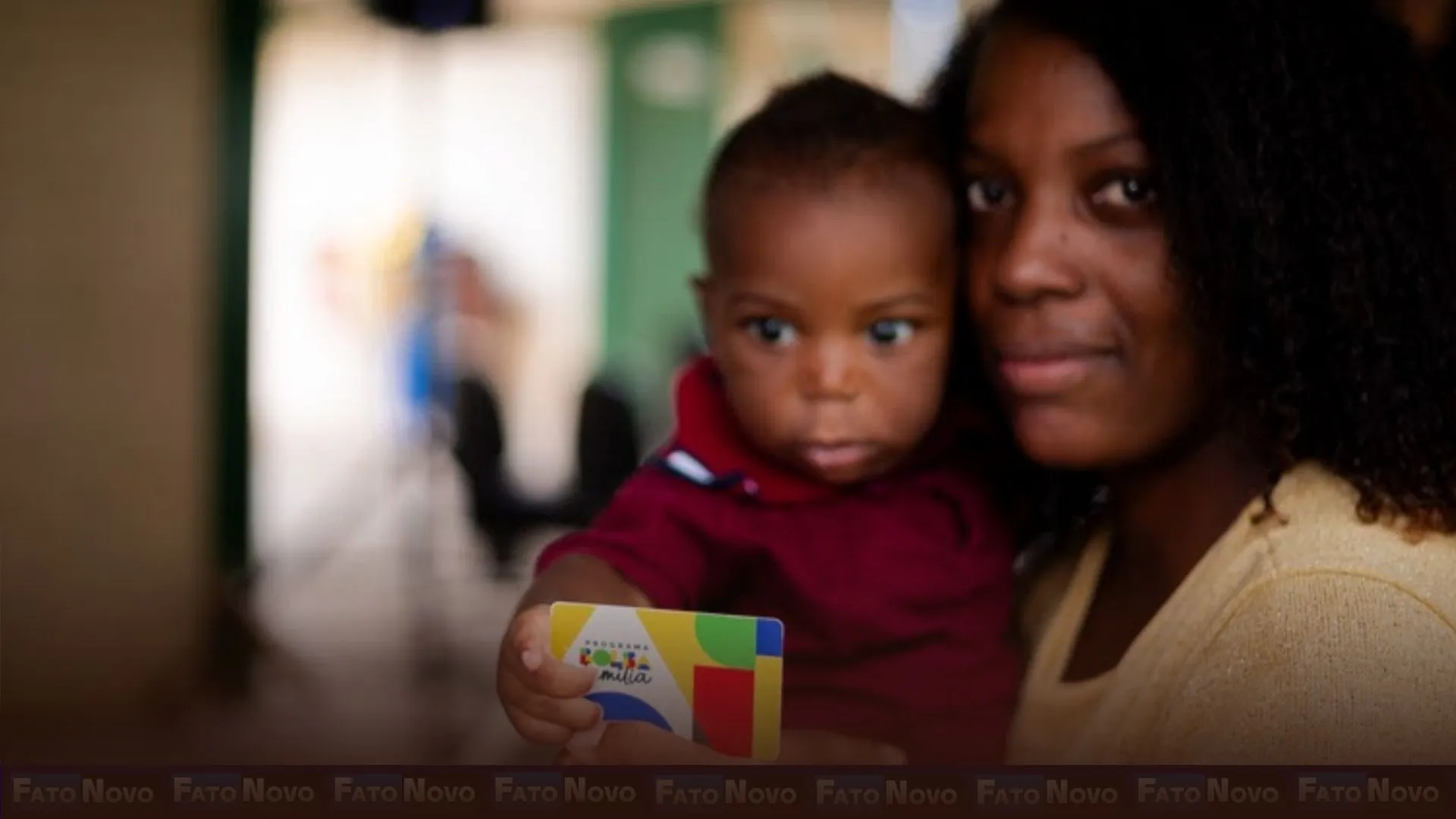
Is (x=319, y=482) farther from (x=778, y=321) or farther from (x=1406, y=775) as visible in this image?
(x=1406, y=775)

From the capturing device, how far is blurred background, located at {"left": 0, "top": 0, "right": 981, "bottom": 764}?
1.32 meters

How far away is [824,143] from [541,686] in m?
0.45

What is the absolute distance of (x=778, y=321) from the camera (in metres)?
0.99

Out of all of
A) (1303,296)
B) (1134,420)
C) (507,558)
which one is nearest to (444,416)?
(507,558)

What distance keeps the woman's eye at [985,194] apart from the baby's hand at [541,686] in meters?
0.44

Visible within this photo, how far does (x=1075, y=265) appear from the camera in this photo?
0.89 metres

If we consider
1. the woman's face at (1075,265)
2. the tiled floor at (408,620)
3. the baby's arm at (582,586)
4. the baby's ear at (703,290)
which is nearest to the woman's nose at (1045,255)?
the woman's face at (1075,265)

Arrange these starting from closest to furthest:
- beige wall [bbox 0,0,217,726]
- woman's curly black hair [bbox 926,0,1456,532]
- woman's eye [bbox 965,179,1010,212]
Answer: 1. woman's curly black hair [bbox 926,0,1456,532]
2. woman's eye [bbox 965,179,1010,212]
3. beige wall [bbox 0,0,217,726]

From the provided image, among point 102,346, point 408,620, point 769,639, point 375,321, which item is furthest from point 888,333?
point 102,346

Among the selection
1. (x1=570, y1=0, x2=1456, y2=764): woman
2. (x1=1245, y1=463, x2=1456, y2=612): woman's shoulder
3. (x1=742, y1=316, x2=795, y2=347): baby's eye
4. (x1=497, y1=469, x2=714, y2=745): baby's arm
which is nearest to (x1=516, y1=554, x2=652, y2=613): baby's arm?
(x1=497, y1=469, x2=714, y2=745): baby's arm

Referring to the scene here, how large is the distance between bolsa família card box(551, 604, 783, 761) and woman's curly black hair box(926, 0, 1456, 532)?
37cm

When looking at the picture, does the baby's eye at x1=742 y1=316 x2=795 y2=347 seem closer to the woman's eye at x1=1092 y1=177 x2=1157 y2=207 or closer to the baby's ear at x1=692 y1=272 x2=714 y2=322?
the baby's ear at x1=692 y1=272 x2=714 y2=322

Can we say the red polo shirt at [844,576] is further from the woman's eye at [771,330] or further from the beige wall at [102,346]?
the beige wall at [102,346]

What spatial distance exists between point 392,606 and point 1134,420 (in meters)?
1.17
